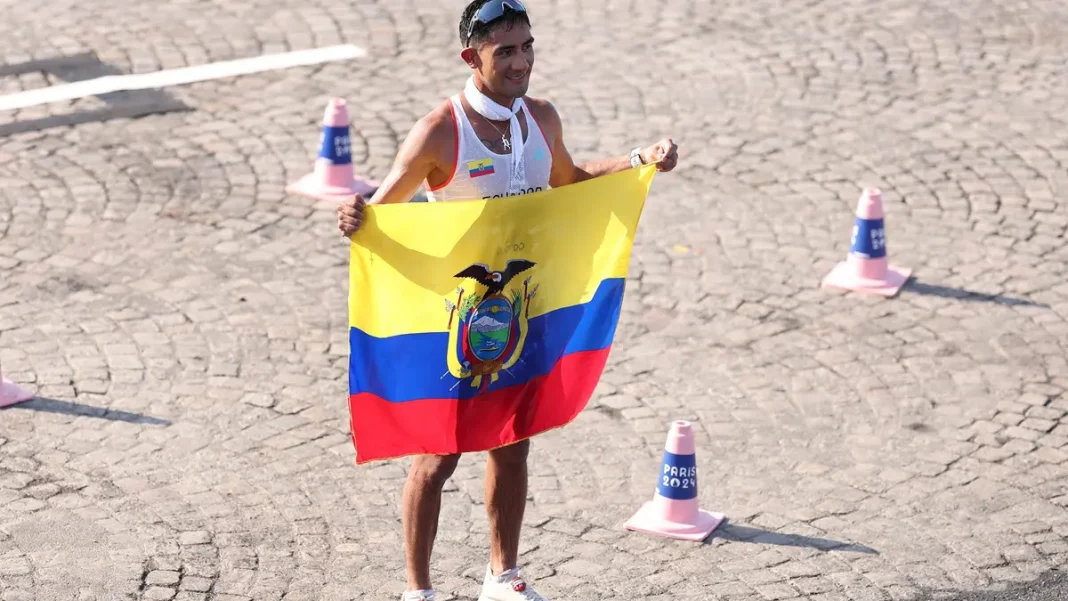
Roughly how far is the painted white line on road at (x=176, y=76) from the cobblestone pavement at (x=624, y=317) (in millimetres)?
162

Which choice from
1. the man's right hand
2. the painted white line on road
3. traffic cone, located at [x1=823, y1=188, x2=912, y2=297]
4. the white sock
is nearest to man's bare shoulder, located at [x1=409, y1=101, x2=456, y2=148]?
the man's right hand

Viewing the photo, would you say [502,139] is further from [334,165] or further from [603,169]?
[334,165]

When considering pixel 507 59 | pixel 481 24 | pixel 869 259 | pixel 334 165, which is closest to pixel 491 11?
pixel 481 24

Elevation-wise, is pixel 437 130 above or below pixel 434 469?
above

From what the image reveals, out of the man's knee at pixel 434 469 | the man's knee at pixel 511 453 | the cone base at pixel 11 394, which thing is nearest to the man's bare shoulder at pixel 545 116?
the man's knee at pixel 511 453

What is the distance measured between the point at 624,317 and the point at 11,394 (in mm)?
3394

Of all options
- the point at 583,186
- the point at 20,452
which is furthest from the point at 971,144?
the point at 20,452

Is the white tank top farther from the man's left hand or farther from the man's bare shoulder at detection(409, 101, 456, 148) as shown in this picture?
the man's left hand

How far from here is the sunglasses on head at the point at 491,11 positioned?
5898 millimetres

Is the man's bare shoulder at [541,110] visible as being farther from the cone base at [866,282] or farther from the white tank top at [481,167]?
the cone base at [866,282]

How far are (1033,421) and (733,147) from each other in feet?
13.3

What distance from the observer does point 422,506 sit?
6.20 meters

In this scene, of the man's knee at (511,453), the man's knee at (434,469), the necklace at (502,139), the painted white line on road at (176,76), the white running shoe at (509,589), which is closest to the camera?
the necklace at (502,139)

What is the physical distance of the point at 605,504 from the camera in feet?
24.6
